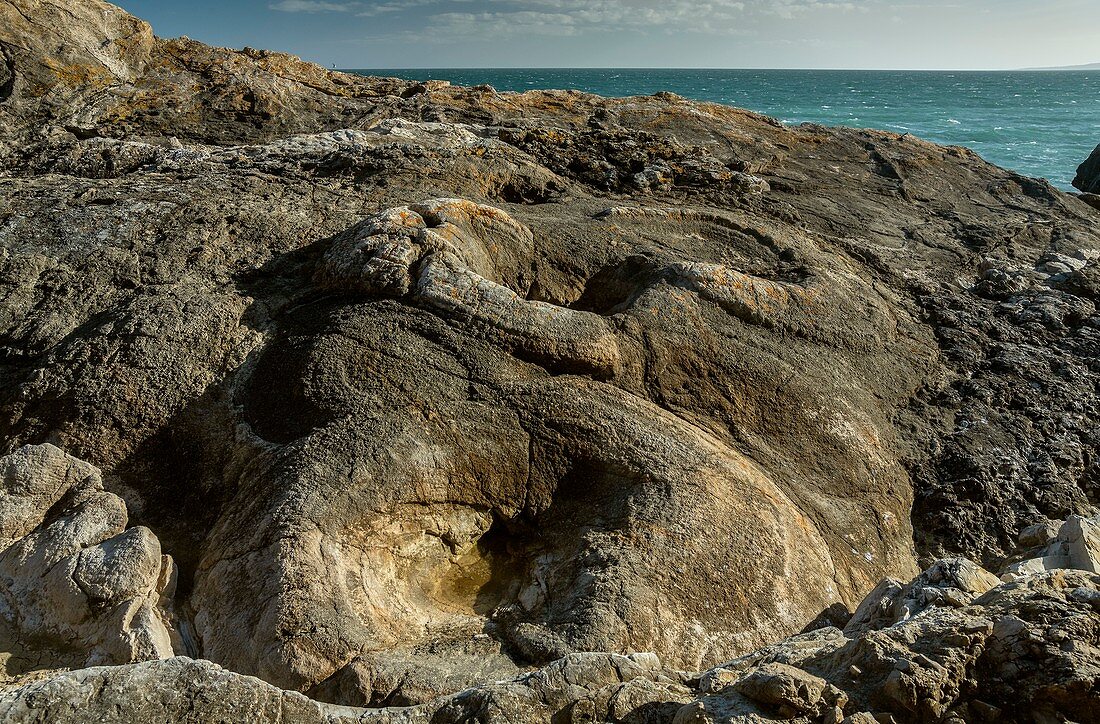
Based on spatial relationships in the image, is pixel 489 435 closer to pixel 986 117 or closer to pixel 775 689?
pixel 775 689

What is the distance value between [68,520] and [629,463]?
3.84 m

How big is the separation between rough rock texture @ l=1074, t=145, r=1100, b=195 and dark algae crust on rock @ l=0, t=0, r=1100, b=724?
51.6 feet

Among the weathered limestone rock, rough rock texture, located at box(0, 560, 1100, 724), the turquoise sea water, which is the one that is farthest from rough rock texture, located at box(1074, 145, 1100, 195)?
the weathered limestone rock

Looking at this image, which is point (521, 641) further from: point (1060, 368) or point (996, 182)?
point (996, 182)

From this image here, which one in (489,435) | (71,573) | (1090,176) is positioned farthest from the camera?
(1090,176)

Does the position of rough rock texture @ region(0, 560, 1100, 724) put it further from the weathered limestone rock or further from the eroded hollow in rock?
the eroded hollow in rock

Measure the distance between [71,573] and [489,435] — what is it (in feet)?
A: 9.12

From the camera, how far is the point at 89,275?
6543 mm

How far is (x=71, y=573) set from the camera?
181 inches

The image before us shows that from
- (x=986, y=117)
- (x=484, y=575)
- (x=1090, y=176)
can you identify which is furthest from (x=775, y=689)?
(x=986, y=117)

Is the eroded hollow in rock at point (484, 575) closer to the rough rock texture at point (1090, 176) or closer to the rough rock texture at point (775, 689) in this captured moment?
the rough rock texture at point (775, 689)

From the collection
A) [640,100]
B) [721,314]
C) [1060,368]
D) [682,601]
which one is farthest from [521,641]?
[640,100]

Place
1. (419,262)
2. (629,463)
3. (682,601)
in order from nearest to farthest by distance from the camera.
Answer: (682,601) → (629,463) → (419,262)

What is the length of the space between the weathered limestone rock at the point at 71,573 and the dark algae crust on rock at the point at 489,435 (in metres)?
0.02
